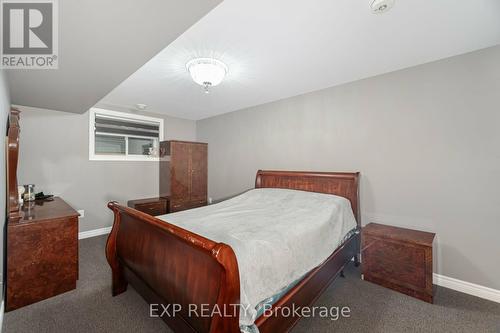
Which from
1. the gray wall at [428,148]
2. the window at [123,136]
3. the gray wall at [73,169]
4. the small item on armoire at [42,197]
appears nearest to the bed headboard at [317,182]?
the gray wall at [428,148]

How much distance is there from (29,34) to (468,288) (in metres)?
4.26

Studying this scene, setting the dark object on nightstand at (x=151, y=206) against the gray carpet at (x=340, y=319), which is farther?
the dark object on nightstand at (x=151, y=206)

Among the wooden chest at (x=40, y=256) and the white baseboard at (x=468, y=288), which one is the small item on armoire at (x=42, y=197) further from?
the white baseboard at (x=468, y=288)

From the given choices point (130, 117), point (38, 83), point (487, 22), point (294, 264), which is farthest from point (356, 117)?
point (130, 117)

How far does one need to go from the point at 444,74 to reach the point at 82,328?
4.07m

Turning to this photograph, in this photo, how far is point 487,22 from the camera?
5.30 feet

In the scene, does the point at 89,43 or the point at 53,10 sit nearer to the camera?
the point at 53,10

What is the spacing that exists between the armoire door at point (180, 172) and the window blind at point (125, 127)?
0.71 m

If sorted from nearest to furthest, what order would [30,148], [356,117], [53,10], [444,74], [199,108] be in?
[53,10] < [444,74] < [356,117] < [30,148] < [199,108]

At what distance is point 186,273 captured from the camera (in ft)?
4.22

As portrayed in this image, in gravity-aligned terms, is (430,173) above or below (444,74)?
below

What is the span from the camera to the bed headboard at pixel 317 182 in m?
2.62

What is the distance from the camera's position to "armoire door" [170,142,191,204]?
161 inches

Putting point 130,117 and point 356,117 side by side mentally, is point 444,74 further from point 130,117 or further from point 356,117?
point 130,117
